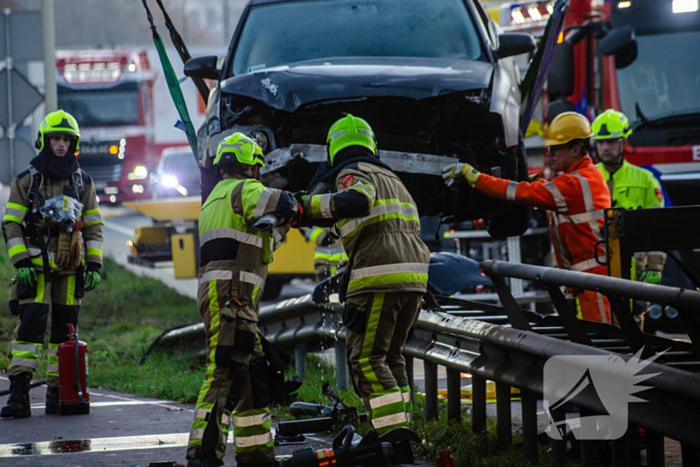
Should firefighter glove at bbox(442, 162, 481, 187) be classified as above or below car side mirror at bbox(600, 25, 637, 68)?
below

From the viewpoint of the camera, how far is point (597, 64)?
9.11 m

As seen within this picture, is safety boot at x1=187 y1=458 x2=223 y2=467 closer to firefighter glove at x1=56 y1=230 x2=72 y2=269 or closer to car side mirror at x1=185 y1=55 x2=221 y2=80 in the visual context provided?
firefighter glove at x1=56 y1=230 x2=72 y2=269

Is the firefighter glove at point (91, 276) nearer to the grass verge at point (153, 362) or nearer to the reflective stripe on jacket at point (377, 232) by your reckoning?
the grass verge at point (153, 362)

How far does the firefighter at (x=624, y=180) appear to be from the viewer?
23.4ft

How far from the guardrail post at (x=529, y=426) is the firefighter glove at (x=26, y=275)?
3.42 meters

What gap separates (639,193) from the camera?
7.12m

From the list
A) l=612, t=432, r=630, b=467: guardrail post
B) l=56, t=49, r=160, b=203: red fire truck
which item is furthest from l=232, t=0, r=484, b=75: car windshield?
l=56, t=49, r=160, b=203: red fire truck

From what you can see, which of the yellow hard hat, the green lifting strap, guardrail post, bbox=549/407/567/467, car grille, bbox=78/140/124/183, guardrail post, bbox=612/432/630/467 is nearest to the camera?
guardrail post, bbox=612/432/630/467

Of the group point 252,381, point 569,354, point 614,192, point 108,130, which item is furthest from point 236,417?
point 108,130

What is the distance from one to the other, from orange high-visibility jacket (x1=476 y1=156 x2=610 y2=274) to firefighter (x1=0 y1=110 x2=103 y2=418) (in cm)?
280

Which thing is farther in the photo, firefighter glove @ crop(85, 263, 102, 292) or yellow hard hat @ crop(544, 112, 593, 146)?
firefighter glove @ crop(85, 263, 102, 292)

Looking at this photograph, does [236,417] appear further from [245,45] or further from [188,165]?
[188,165]

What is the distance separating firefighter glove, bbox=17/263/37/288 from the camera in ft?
20.6

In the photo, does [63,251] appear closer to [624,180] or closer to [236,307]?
[236,307]
